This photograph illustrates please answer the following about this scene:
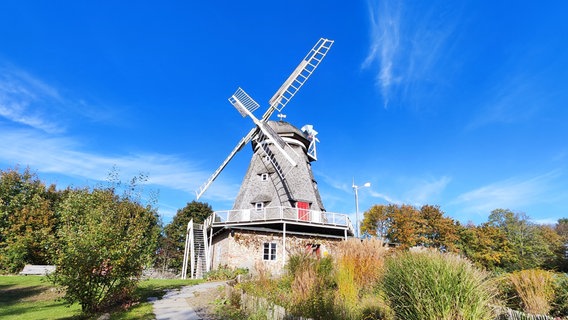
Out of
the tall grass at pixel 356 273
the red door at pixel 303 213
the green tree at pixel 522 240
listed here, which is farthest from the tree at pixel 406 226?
the tall grass at pixel 356 273

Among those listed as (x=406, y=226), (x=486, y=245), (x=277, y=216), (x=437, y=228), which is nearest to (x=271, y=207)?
(x=277, y=216)

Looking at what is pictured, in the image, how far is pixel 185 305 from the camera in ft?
29.9

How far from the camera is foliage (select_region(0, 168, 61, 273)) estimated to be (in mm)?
21328

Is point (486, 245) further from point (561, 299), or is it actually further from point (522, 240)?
point (561, 299)

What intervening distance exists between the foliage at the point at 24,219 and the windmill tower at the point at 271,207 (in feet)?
38.0

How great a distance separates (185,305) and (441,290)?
7.82 m

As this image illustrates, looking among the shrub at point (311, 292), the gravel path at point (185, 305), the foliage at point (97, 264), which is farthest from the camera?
the gravel path at point (185, 305)

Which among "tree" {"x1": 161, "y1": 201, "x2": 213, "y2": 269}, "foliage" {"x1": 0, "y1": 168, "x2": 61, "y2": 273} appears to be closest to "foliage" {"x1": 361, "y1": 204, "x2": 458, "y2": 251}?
"tree" {"x1": 161, "y1": 201, "x2": 213, "y2": 269}

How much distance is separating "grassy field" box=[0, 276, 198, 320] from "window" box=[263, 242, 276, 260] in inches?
278

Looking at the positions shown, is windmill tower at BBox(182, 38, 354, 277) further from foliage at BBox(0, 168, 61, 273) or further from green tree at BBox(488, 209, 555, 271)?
green tree at BBox(488, 209, 555, 271)

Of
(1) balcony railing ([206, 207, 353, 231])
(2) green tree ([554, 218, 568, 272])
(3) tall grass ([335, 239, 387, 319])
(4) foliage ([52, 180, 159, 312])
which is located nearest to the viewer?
(3) tall grass ([335, 239, 387, 319])

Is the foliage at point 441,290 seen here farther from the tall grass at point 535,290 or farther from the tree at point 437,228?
the tree at point 437,228

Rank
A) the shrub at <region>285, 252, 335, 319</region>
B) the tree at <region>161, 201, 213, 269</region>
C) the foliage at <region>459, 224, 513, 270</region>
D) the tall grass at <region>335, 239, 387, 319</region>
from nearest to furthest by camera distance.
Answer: the shrub at <region>285, 252, 335, 319</region>
the tall grass at <region>335, 239, 387, 319</region>
the foliage at <region>459, 224, 513, 270</region>
the tree at <region>161, 201, 213, 269</region>

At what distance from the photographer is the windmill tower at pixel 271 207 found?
1922cm
